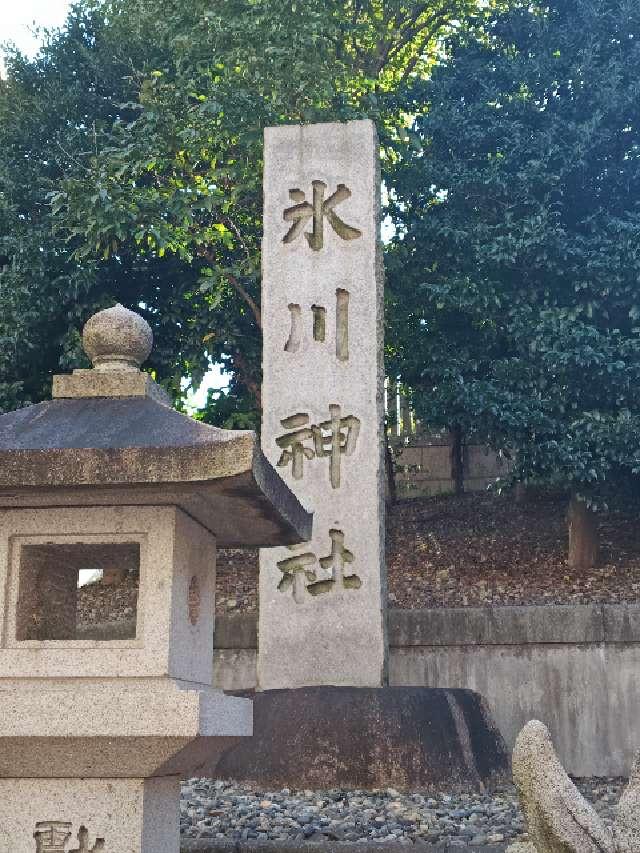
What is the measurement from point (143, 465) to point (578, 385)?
8427 millimetres

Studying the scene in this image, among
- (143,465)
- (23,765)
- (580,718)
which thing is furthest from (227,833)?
(580,718)

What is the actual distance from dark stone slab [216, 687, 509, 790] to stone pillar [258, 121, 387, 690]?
1.84 ft

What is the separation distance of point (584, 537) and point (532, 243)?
10.9 feet

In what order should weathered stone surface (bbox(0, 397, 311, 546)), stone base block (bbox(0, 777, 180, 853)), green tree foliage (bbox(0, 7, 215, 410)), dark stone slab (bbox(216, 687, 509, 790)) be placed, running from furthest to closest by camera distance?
green tree foliage (bbox(0, 7, 215, 410)), dark stone slab (bbox(216, 687, 509, 790)), stone base block (bbox(0, 777, 180, 853)), weathered stone surface (bbox(0, 397, 311, 546))

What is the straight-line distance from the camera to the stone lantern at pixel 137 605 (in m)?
3.99

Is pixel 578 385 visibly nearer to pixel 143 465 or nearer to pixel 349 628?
pixel 349 628

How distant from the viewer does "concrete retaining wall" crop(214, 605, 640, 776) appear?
9.35 meters

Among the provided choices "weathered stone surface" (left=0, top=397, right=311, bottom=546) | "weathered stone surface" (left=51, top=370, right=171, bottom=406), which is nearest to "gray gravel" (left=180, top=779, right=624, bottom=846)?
"weathered stone surface" (left=0, top=397, right=311, bottom=546)

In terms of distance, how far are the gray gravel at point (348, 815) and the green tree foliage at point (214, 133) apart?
573cm

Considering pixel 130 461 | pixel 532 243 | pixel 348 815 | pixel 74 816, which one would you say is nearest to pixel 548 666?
pixel 348 815

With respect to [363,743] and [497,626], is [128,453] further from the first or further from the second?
[497,626]

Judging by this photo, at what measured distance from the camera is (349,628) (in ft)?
28.2

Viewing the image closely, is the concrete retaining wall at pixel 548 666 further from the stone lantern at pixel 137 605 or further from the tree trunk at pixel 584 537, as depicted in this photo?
the stone lantern at pixel 137 605

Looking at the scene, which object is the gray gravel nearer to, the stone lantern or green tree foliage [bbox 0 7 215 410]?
the stone lantern
